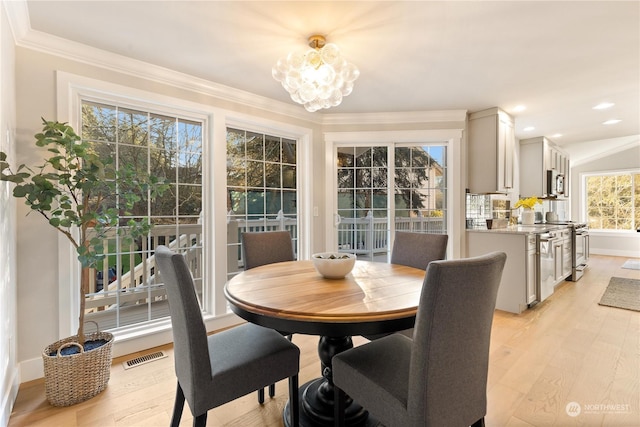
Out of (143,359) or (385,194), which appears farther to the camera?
(385,194)

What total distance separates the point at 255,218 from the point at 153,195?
1262 millimetres

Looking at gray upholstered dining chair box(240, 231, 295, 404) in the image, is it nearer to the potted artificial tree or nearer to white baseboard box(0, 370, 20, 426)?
the potted artificial tree

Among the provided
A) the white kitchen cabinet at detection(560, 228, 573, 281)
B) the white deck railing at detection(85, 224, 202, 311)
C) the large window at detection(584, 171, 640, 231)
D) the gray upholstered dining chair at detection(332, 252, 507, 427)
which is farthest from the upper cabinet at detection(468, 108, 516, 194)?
the large window at detection(584, 171, 640, 231)

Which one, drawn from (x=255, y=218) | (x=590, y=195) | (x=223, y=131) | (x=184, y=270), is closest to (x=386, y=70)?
(x=223, y=131)

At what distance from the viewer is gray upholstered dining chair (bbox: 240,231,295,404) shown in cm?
237

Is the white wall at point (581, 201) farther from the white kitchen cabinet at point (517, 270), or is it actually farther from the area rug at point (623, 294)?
the white kitchen cabinet at point (517, 270)

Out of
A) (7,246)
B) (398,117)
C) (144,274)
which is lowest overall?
(144,274)

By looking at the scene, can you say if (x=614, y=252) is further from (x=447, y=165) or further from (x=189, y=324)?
(x=189, y=324)

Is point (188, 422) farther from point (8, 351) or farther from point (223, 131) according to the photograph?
point (223, 131)

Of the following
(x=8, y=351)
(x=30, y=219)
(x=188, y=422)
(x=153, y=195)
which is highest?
(x=153, y=195)

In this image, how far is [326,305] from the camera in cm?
127

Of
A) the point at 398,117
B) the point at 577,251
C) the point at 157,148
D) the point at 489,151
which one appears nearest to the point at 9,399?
the point at 157,148

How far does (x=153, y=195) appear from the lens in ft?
7.14
